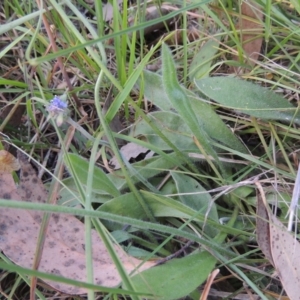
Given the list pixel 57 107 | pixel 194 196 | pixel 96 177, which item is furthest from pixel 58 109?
pixel 194 196

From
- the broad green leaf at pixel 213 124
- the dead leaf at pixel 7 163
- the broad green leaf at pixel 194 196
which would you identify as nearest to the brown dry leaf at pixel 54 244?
the dead leaf at pixel 7 163

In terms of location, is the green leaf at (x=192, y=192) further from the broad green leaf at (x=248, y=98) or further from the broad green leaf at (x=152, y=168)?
the broad green leaf at (x=248, y=98)

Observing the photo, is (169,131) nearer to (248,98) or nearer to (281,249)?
(248,98)

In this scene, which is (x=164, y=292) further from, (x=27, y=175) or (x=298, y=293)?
(x=27, y=175)

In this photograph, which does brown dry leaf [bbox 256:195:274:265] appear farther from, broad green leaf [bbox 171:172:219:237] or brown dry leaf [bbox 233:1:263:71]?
brown dry leaf [bbox 233:1:263:71]

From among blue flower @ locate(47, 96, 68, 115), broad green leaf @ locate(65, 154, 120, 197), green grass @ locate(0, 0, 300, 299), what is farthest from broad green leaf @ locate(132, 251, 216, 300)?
blue flower @ locate(47, 96, 68, 115)

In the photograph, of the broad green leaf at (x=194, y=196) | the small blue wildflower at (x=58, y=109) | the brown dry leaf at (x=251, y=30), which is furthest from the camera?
the brown dry leaf at (x=251, y=30)

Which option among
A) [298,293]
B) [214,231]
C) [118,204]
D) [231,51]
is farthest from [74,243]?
[231,51]
